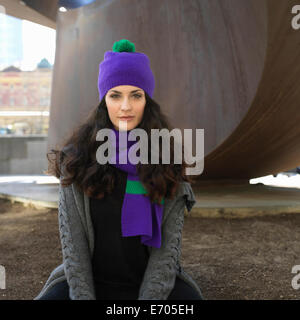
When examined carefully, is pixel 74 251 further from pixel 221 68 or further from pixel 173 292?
pixel 221 68

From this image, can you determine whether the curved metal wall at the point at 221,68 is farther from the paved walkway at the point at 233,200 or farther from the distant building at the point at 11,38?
the distant building at the point at 11,38

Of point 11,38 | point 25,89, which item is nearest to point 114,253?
point 25,89

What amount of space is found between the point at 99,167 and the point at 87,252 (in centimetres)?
36

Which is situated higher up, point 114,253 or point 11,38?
point 11,38

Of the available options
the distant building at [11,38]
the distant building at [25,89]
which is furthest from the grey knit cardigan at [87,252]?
the distant building at [11,38]

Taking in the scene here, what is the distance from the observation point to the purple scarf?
1.50 metres

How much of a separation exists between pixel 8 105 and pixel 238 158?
2993cm

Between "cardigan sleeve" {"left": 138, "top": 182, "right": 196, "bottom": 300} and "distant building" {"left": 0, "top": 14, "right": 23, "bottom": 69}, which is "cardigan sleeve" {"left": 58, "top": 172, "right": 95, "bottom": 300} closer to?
"cardigan sleeve" {"left": 138, "top": 182, "right": 196, "bottom": 300}

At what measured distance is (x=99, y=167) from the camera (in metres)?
1.56

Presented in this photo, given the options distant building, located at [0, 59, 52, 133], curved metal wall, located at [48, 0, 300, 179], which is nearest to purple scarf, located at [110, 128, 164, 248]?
curved metal wall, located at [48, 0, 300, 179]

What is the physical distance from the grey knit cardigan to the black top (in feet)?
0.13

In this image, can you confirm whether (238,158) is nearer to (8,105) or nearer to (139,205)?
(139,205)

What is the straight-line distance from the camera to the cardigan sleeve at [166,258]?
1495 mm

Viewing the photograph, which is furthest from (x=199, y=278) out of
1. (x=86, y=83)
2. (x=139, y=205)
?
(x=86, y=83)
